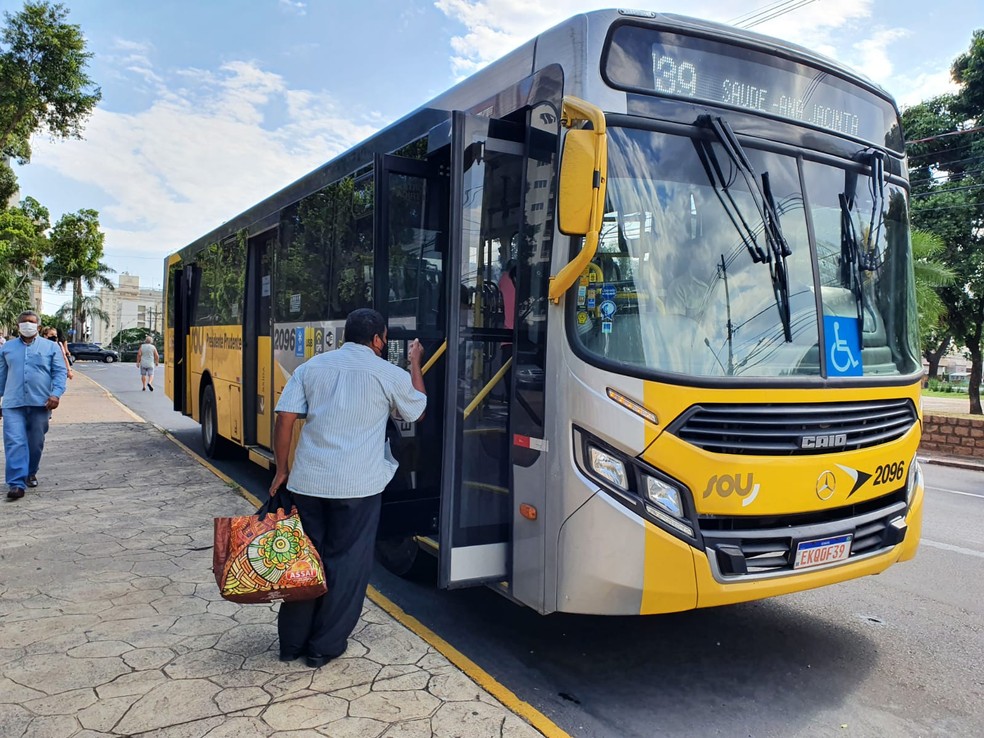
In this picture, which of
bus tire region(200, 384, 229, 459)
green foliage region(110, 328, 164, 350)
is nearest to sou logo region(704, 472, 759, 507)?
bus tire region(200, 384, 229, 459)

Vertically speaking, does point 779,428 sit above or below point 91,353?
above

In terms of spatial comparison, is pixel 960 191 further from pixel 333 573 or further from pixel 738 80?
pixel 333 573

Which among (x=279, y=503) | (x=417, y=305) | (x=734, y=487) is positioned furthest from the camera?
(x=417, y=305)

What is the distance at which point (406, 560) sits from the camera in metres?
5.23

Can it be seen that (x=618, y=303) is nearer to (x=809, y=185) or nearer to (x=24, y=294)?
(x=809, y=185)

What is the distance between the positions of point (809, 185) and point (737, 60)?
29.1 inches

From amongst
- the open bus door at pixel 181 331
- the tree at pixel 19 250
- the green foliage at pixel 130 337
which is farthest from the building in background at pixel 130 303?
the open bus door at pixel 181 331

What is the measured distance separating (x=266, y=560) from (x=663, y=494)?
1.87 m

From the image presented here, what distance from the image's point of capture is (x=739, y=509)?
3387mm

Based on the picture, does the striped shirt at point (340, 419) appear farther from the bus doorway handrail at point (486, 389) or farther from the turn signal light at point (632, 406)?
the turn signal light at point (632, 406)

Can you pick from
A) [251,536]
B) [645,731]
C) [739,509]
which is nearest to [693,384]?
[739,509]

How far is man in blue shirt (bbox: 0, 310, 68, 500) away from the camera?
7387 mm

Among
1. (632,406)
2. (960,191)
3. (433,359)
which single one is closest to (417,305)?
(433,359)

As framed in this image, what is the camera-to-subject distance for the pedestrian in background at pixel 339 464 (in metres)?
3.65
